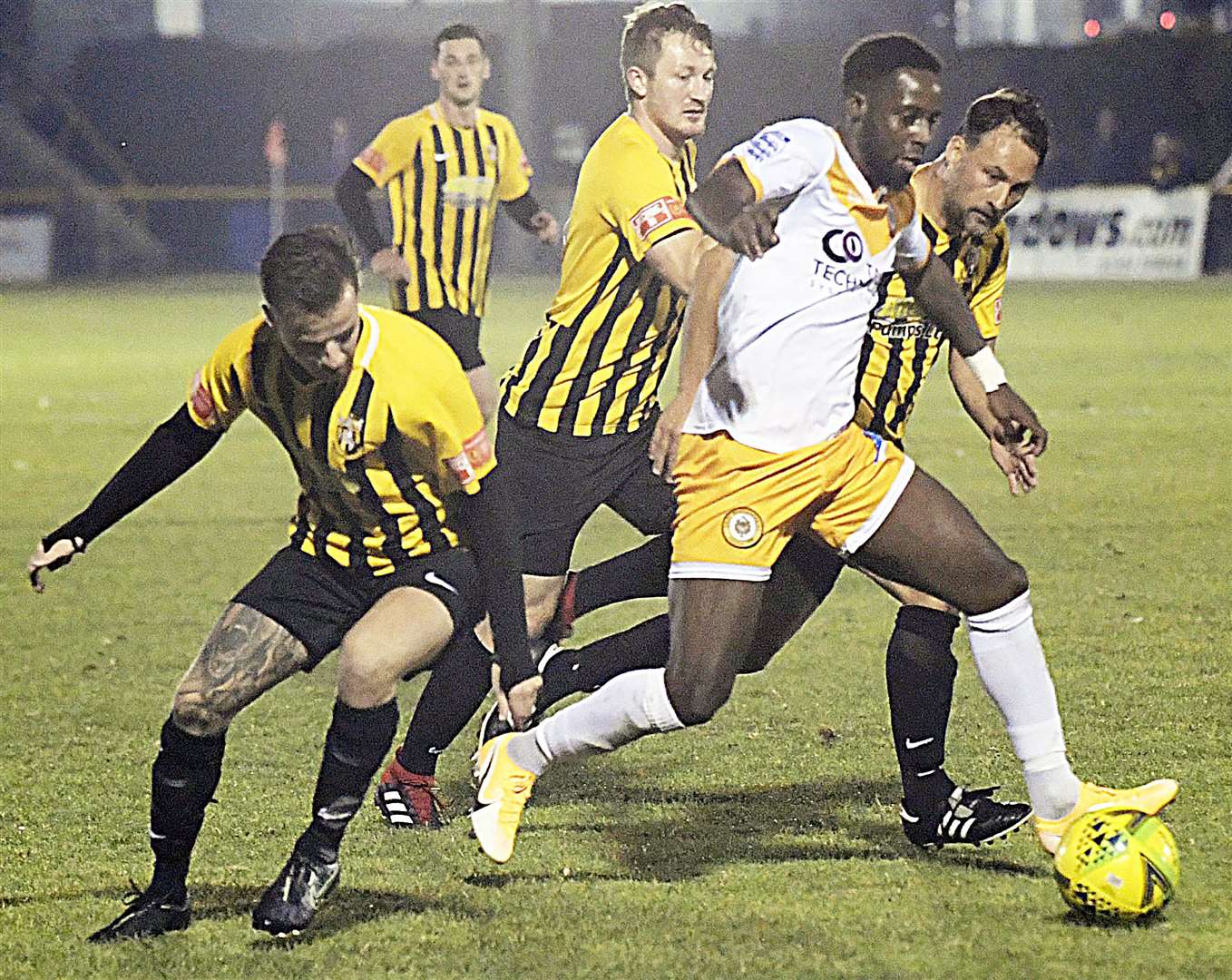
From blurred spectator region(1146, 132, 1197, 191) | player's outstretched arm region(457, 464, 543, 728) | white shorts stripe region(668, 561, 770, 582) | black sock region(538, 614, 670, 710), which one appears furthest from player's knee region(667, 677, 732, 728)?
blurred spectator region(1146, 132, 1197, 191)

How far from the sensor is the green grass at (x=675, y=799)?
4305 millimetres

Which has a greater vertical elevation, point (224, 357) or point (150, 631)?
point (224, 357)

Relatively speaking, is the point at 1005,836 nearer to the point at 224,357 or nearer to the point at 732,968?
the point at 732,968

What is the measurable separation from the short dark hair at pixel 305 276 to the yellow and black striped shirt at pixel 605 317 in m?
1.37

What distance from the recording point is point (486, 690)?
554cm

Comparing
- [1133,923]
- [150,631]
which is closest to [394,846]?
[1133,923]

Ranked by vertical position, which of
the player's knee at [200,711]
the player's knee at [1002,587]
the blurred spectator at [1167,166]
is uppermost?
the player's knee at [1002,587]

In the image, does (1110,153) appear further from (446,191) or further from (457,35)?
(457,35)

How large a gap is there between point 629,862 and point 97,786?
1639 millimetres

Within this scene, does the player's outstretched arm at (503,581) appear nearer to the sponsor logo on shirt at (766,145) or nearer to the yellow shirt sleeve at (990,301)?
the sponsor logo on shirt at (766,145)

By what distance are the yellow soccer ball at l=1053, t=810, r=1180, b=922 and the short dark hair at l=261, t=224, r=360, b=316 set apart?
1920mm

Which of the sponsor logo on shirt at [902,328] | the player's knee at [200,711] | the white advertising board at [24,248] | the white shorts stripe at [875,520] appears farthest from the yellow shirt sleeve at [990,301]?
the white advertising board at [24,248]

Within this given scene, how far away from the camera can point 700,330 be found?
458 cm

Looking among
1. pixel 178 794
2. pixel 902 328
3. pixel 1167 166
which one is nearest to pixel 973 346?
pixel 902 328
